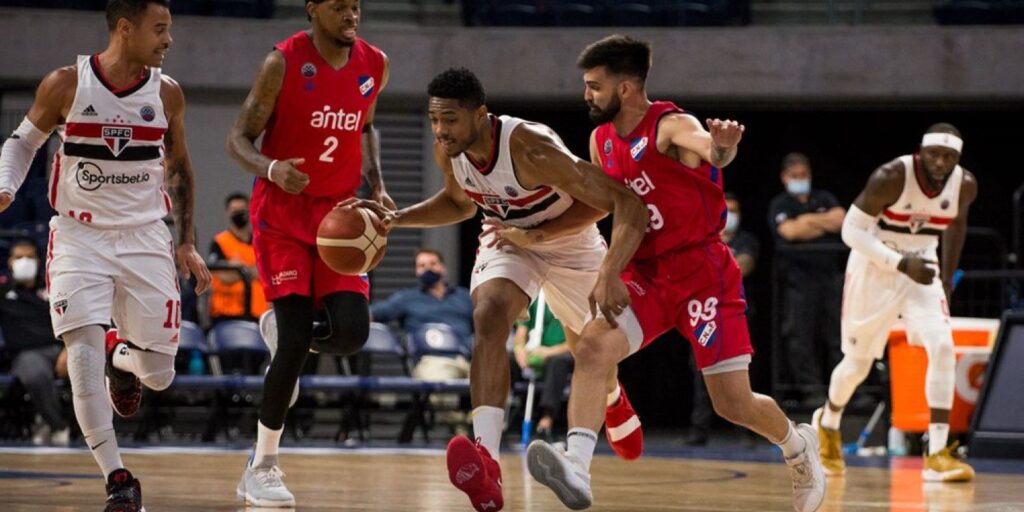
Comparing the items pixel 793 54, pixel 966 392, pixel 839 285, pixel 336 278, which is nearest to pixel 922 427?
pixel 966 392

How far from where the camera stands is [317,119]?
6.14 meters

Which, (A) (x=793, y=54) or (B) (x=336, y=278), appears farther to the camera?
(A) (x=793, y=54)

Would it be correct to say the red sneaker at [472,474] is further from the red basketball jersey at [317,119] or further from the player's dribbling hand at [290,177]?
the red basketball jersey at [317,119]

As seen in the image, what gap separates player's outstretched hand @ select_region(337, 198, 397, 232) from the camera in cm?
563

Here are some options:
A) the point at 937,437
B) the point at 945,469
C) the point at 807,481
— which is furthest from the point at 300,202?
the point at 937,437

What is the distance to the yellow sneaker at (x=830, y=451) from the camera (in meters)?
8.60

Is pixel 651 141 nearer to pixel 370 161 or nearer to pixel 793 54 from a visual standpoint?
pixel 370 161

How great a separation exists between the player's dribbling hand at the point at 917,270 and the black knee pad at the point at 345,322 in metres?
3.72

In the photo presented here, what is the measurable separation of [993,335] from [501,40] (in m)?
5.59

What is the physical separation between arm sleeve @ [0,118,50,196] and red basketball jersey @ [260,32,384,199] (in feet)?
3.21

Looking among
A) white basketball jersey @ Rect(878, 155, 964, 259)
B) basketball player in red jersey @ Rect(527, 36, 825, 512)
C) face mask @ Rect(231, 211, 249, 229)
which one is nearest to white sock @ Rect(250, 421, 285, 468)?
basketball player in red jersey @ Rect(527, 36, 825, 512)

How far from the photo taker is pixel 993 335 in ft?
34.8

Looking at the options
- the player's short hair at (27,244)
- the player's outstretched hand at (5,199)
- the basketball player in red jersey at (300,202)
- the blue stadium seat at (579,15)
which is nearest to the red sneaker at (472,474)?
the basketball player in red jersey at (300,202)

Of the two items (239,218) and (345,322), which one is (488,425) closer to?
(345,322)
